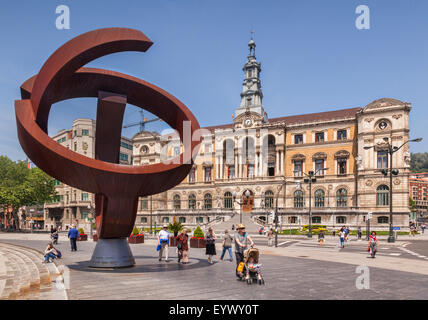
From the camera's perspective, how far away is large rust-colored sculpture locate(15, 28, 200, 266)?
12680mm

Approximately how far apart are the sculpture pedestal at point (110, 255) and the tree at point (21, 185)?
151 ft

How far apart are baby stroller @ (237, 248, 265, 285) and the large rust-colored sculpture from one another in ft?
14.5

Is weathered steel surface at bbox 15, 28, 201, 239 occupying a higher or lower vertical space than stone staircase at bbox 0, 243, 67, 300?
higher

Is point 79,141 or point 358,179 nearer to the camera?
point 358,179

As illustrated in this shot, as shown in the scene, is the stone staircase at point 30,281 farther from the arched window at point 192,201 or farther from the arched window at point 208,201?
the arched window at point 192,201

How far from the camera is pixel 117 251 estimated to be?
14.7m

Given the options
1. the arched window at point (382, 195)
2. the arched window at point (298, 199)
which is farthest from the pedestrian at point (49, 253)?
the arched window at point (298, 199)

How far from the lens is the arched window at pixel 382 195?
58375mm

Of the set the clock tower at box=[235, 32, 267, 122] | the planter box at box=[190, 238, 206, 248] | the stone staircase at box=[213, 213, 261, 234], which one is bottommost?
the stone staircase at box=[213, 213, 261, 234]

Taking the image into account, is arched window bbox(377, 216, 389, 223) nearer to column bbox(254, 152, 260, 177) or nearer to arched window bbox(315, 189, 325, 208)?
arched window bbox(315, 189, 325, 208)

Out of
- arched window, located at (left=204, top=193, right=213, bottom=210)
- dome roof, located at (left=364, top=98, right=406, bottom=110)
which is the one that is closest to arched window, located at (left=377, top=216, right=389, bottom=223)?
dome roof, located at (left=364, top=98, right=406, bottom=110)

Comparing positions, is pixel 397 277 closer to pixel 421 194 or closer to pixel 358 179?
pixel 358 179
